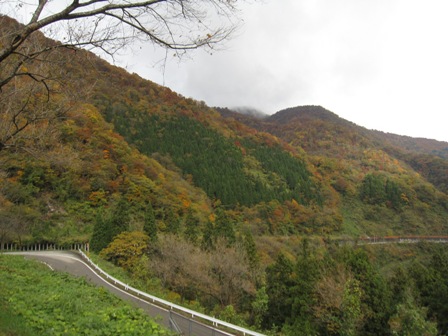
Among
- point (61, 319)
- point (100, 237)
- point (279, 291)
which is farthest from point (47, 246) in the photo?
point (61, 319)

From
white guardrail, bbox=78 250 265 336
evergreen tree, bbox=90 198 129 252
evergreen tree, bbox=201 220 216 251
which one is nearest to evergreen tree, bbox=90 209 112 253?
evergreen tree, bbox=90 198 129 252

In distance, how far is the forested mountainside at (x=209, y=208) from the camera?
6152mm

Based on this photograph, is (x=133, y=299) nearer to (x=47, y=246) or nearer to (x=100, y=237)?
(x=100, y=237)

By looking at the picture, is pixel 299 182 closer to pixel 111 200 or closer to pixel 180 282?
pixel 111 200

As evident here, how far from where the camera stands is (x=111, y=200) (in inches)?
1523

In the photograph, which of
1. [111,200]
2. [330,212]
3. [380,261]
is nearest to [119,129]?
[111,200]

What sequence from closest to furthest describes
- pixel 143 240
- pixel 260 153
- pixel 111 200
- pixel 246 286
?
pixel 246 286 < pixel 143 240 < pixel 111 200 < pixel 260 153

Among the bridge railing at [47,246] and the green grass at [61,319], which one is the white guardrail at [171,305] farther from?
the bridge railing at [47,246]

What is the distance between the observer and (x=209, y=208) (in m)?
53.6

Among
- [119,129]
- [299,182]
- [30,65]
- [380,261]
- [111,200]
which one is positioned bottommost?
[380,261]

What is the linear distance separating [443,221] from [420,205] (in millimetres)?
6297

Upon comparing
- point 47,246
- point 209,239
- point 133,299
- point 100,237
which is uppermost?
point 209,239

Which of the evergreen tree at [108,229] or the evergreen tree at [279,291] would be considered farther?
the evergreen tree at [108,229]

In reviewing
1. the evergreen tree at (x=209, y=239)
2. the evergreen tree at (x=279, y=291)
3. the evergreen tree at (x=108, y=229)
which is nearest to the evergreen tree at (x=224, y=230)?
the evergreen tree at (x=209, y=239)
